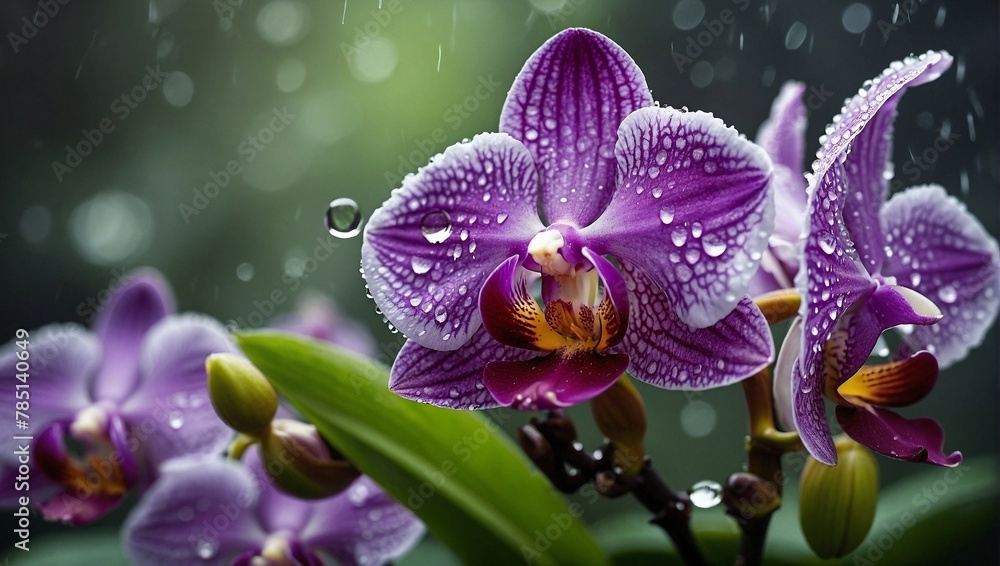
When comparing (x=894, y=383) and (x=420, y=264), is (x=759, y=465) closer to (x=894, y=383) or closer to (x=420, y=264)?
(x=894, y=383)

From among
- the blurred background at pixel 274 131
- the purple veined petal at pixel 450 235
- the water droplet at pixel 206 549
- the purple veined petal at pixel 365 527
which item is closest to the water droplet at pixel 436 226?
the purple veined petal at pixel 450 235

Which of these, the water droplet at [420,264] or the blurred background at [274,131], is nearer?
the water droplet at [420,264]

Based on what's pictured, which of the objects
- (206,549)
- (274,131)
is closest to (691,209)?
(206,549)

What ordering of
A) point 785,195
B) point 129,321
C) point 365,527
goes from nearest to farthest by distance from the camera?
point 785,195, point 365,527, point 129,321

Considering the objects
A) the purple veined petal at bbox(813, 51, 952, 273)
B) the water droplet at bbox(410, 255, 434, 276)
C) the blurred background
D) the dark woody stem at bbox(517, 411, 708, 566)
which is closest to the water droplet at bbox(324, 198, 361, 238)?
the water droplet at bbox(410, 255, 434, 276)

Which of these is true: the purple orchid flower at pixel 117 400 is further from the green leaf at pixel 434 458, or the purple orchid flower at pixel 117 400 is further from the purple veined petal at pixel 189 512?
the green leaf at pixel 434 458

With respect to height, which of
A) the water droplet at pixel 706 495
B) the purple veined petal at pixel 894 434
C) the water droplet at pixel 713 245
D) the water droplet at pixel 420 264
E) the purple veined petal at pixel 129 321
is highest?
the water droplet at pixel 420 264
